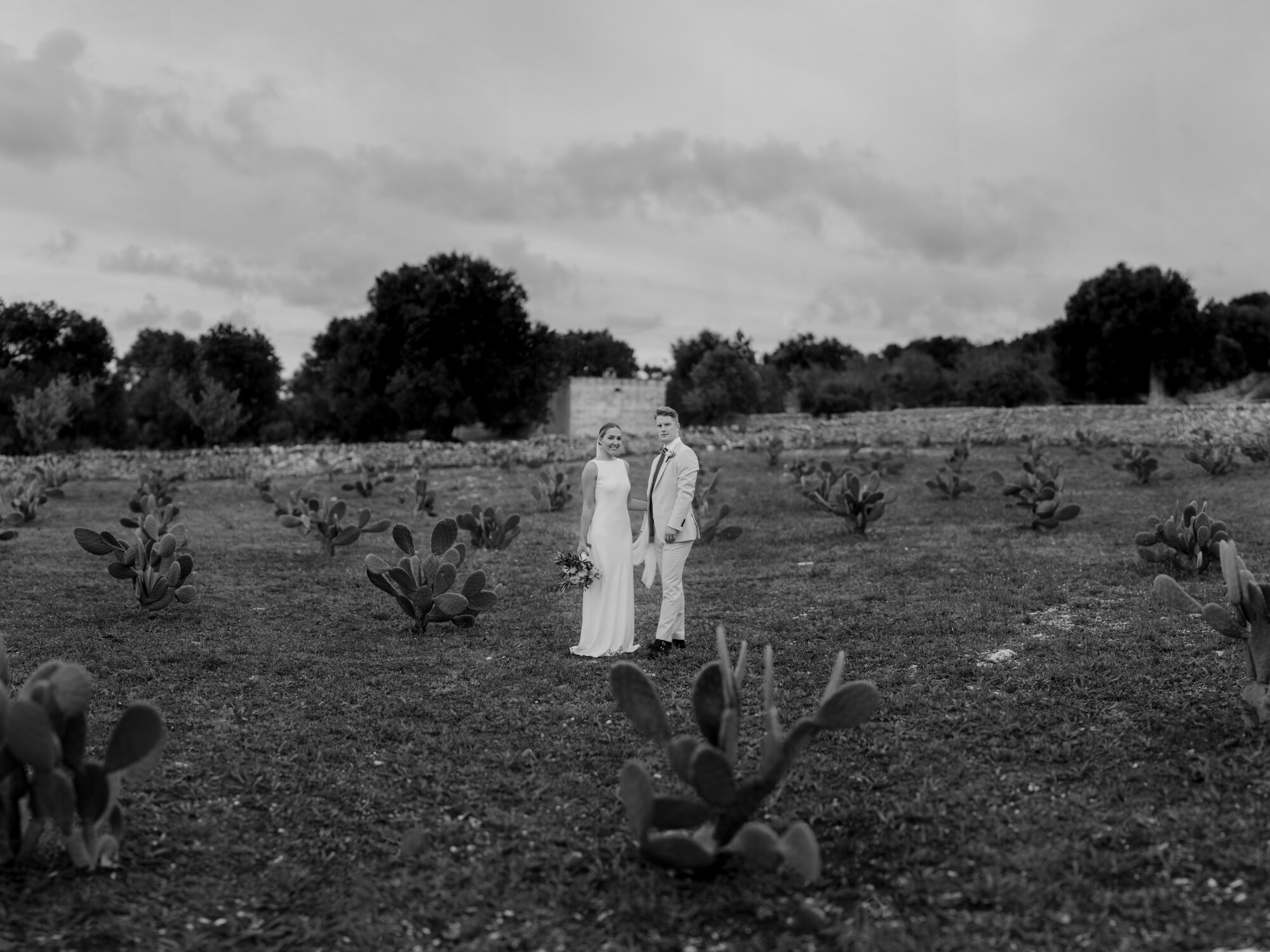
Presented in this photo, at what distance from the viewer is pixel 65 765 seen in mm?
3434

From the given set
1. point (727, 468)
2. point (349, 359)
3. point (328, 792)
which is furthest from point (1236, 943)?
point (349, 359)

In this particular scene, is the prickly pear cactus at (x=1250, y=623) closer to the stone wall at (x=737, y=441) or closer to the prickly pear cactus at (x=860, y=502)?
the prickly pear cactus at (x=860, y=502)

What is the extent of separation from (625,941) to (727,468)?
55.1ft

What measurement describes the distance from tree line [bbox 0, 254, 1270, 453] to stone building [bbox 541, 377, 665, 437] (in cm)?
95

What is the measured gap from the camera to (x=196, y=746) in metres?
4.82

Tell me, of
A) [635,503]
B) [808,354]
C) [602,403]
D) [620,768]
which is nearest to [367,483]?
[635,503]

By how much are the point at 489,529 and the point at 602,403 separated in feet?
89.3

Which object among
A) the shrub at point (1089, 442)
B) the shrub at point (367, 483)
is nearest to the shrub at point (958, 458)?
the shrub at point (1089, 442)

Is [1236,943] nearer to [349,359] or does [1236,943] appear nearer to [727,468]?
[727,468]

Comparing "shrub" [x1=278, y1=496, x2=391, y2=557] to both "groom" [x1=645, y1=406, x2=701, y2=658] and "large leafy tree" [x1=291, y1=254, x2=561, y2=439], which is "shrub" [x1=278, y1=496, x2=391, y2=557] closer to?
"groom" [x1=645, y1=406, x2=701, y2=658]

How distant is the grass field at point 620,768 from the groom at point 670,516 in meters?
0.33

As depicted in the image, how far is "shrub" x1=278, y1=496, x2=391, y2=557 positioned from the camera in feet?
34.1

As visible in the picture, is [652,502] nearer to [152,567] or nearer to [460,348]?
[152,567]

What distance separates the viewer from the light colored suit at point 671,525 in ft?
20.8
